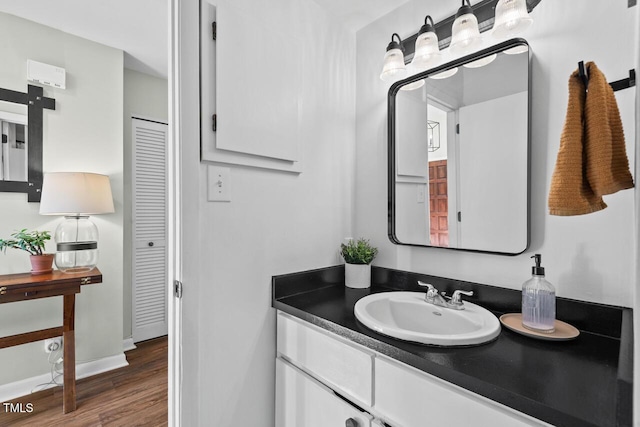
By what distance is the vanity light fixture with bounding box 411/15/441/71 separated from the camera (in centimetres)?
124

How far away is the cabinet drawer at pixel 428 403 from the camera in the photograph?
2.18ft

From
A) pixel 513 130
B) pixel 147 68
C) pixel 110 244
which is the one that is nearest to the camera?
pixel 513 130

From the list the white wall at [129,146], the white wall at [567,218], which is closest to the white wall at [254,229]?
the white wall at [567,218]

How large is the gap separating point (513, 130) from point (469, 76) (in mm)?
302

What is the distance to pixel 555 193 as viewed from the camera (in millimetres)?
707

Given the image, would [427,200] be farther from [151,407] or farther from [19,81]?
[19,81]

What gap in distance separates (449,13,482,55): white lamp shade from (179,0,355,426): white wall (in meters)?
0.62

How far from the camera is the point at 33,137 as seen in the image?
1977mm

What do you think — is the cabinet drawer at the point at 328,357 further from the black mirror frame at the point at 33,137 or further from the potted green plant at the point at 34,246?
the black mirror frame at the point at 33,137

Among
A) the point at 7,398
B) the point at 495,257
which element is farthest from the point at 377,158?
the point at 7,398

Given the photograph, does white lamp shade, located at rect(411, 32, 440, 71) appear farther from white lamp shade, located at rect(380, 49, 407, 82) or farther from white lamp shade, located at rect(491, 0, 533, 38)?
white lamp shade, located at rect(491, 0, 533, 38)

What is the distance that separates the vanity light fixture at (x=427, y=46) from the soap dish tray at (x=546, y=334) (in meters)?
1.05

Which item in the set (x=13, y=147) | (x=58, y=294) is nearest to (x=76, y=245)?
(x=58, y=294)

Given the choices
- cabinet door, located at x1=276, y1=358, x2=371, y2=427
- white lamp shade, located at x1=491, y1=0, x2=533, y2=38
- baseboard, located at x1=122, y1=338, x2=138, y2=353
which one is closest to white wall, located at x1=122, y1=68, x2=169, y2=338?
baseboard, located at x1=122, y1=338, x2=138, y2=353
